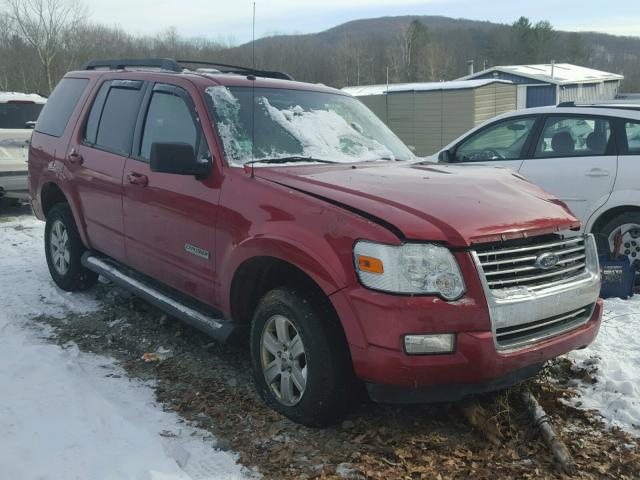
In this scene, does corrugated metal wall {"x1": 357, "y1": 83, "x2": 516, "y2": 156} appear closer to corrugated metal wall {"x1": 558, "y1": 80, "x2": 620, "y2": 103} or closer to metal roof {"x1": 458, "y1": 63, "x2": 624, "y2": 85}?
metal roof {"x1": 458, "y1": 63, "x2": 624, "y2": 85}

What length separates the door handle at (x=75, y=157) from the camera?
5.19m

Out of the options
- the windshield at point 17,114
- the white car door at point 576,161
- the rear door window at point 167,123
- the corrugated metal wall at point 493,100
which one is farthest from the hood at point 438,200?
the corrugated metal wall at point 493,100

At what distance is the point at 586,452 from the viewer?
10.2 feet

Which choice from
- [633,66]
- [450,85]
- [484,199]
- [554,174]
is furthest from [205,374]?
[633,66]

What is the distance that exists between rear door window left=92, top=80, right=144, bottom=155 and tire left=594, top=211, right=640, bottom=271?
434cm

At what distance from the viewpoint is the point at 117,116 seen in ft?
16.1

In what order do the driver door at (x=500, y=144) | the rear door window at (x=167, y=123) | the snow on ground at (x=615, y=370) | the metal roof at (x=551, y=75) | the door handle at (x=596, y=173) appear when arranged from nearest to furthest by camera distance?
the snow on ground at (x=615, y=370) < the rear door window at (x=167, y=123) < the door handle at (x=596, y=173) < the driver door at (x=500, y=144) < the metal roof at (x=551, y=75)

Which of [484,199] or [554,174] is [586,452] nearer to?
[484,199]

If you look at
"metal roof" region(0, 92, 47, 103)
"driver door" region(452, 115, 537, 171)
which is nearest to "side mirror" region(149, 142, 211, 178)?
"driver door" region(452, 115, 537, 171)

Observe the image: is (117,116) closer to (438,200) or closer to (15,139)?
(438,200)

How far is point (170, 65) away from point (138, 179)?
94 centimetres

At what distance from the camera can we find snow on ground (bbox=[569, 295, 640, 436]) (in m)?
3.47

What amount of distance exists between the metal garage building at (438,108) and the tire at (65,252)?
1622 centimetres

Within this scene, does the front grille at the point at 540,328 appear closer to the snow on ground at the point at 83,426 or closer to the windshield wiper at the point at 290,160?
the snow on ground at the point at 83,426
